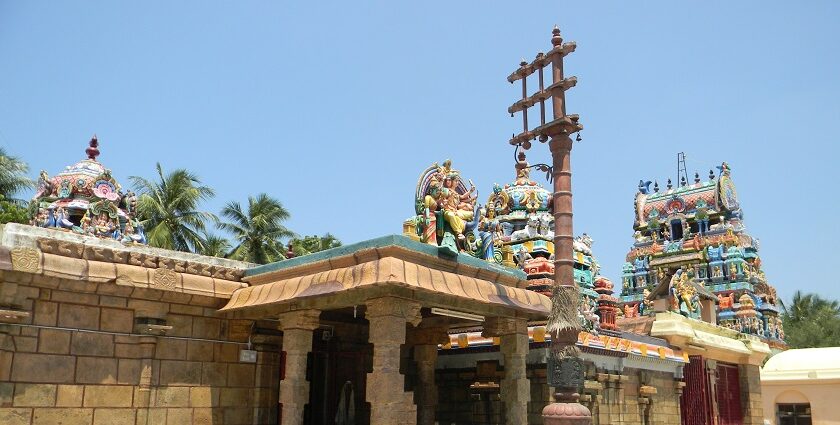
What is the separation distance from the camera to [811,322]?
5169 centimetres

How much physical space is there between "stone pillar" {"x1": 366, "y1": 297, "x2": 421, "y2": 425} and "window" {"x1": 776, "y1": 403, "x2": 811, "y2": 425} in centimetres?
2070

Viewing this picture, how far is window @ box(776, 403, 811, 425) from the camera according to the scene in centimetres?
2511

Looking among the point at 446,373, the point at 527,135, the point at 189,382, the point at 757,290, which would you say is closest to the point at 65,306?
the point at 189,382

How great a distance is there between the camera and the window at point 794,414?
25.1m

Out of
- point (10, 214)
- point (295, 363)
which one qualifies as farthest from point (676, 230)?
point (295, 363)

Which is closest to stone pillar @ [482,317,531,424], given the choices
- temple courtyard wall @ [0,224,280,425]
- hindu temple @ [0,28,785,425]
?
hindu temple @ [0,28,785,425]

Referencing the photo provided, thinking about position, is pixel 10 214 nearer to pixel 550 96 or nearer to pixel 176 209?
pixel 176 209

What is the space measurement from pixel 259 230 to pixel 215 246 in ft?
7.11

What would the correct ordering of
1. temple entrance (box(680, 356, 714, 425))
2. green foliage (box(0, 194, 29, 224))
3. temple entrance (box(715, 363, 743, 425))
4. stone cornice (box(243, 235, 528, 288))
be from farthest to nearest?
green foliage (box(0, 194, 29, 224)) < temple entrance (box(715, 363, 743, 425)) < temple entrance (box(680, 356, 714, 425)) < stone cornice (box(243, 235, 528, 288))

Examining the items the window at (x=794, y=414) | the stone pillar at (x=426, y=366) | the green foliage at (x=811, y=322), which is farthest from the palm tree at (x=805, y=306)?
the stone pillar at (x=426, y=366)

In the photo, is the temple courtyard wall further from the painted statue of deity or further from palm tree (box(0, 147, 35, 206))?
palm tree (box(0, 147, 35, 206))

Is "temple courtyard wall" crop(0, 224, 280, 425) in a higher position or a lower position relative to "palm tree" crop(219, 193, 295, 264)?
lower

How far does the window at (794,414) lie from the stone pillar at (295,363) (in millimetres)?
21187

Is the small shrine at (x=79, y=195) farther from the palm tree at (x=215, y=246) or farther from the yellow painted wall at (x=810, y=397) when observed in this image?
the yellow painted wall at (x=810, y=397)
